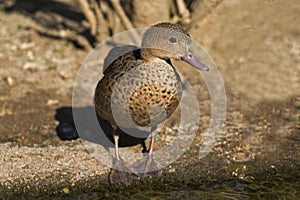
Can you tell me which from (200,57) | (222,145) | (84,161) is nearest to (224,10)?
(200,57)

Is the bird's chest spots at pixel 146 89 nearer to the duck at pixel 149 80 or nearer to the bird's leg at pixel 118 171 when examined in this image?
the duck at pixel 149 80

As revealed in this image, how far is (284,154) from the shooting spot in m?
5.47

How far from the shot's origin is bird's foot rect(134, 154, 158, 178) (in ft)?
17.1

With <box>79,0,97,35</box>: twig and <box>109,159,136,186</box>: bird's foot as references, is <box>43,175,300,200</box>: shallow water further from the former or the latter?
<box>79,0,97,35</box>: twig

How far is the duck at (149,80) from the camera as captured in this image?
473 cm

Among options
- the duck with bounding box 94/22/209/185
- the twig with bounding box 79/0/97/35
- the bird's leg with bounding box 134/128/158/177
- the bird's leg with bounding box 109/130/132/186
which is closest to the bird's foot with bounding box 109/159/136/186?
the bird's leg with bounding box 109/130/132/186

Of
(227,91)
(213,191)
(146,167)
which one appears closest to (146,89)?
(146,167)

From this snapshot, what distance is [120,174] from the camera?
204 inches

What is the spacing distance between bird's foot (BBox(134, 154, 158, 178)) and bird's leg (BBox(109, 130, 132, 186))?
0.33 feet

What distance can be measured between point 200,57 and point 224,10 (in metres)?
1.12

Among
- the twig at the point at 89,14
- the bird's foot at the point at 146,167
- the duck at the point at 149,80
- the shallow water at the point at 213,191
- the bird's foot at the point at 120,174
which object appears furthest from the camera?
the twig at the point at 89,14

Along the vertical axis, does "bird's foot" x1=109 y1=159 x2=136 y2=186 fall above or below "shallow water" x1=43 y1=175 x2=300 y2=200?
below

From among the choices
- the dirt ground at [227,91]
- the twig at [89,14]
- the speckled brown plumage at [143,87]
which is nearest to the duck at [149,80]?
the speckled brown plumage at [143,87]

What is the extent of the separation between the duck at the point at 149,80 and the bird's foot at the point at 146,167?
41 centimetres
